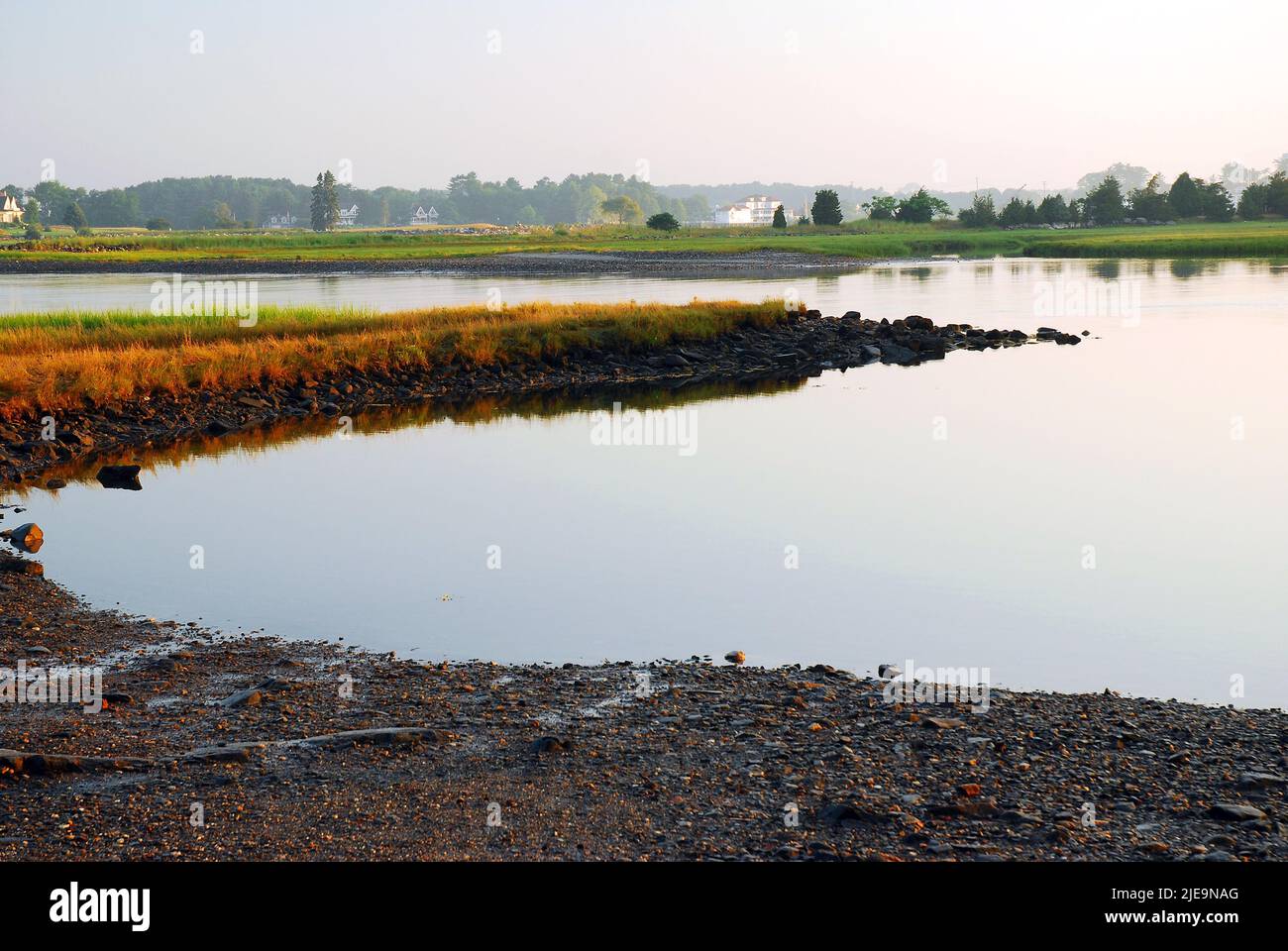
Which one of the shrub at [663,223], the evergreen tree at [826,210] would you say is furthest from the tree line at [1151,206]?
the shrub at [663,223]

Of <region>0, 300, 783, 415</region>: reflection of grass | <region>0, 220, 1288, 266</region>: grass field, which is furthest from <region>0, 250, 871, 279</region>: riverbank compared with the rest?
<region>0, 300, 783, 415</region>: reflection of grass

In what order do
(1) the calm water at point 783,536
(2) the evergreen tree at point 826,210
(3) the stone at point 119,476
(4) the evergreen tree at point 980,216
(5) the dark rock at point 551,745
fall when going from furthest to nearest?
(4) the evergreen tree at point 980,216
(2) the evergreen tree at point 826,210
(3) the stone at point 119,476
(1) the calm water at point 783,536
(5) the dark rock at point 551,745

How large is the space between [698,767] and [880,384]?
1338 inches

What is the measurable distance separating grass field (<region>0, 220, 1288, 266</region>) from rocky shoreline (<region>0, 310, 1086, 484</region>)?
71544 millimetres

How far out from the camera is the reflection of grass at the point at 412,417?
91.5ft

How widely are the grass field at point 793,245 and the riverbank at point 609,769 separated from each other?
113143mm

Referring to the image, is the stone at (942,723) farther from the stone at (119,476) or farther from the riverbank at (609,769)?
the stone at (119,476)

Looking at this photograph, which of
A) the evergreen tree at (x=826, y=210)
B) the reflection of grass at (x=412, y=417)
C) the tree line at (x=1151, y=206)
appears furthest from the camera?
the evergreen tree at (x=826, y=210)

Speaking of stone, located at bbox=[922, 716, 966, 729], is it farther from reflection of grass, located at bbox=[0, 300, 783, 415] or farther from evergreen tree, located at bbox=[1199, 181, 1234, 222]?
evergreen tree, located at bbox=[1199, 181, 1234, 222]

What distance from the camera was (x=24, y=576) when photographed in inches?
675

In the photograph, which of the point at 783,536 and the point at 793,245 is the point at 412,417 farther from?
the point at 793,245

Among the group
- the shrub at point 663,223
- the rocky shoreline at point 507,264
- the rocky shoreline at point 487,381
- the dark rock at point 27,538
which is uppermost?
the shrub at point 663,223

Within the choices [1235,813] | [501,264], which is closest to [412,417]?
[1235,813]

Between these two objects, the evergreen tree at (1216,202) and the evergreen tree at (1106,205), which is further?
the evergreen tree at (1106,205)
